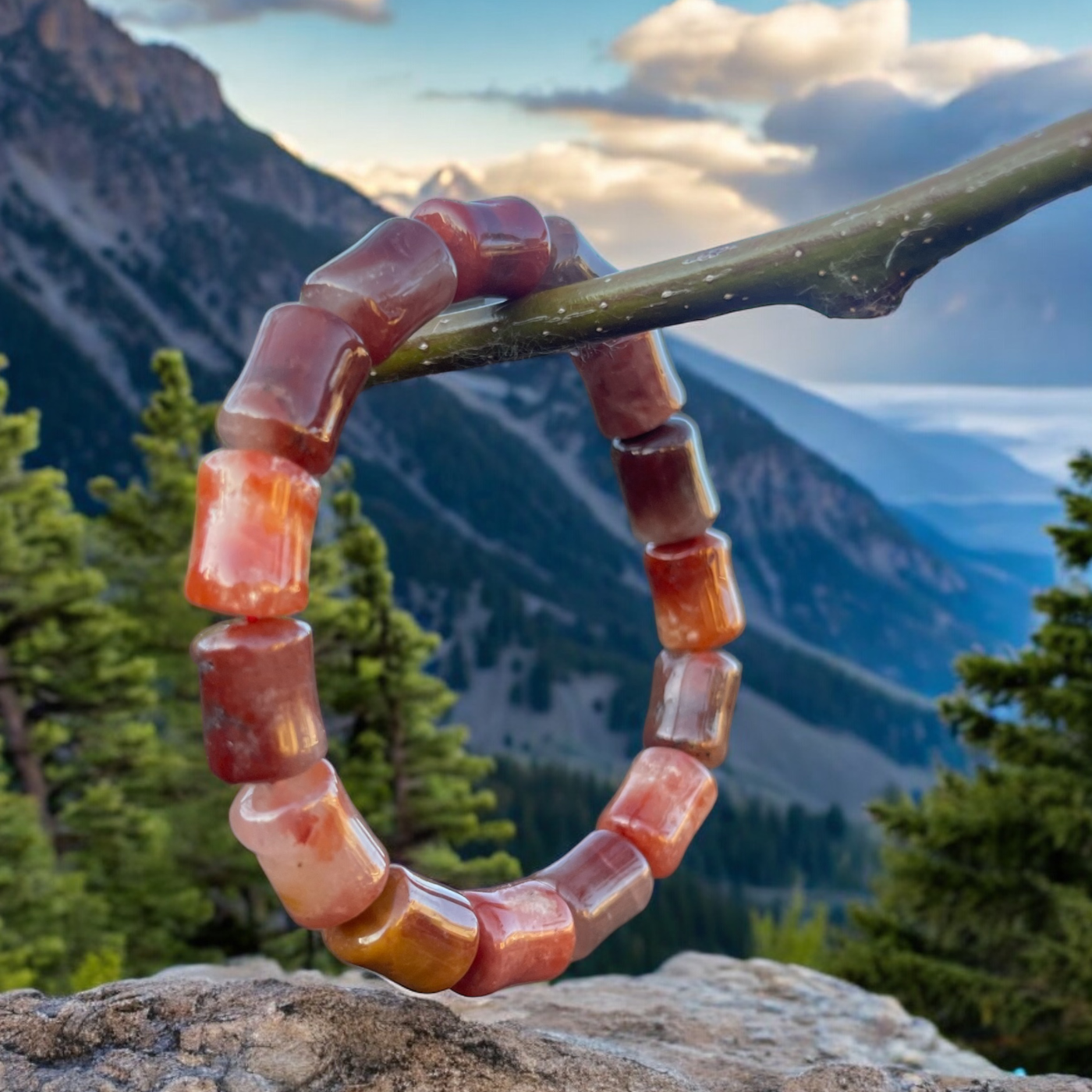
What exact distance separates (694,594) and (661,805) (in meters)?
0.67

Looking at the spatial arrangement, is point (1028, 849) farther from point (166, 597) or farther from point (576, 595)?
point (576, 595)

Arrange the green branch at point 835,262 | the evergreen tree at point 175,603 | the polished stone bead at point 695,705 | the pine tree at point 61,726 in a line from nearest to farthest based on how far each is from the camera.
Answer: the green branch at point 835,262, the polished stone bead at point 695,705, the pine tree at point 61,726, the evergreen tree at point 175,603

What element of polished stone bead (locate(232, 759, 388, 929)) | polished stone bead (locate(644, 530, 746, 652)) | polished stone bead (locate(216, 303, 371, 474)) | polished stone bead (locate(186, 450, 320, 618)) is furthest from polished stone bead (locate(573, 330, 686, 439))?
polished stone bead (locate(232, 759, 388, 929))

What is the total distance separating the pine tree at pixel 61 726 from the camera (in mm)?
12188

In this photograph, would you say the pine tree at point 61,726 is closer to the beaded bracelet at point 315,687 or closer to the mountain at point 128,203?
the beaded bracelet at point 315,687

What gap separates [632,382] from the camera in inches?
144

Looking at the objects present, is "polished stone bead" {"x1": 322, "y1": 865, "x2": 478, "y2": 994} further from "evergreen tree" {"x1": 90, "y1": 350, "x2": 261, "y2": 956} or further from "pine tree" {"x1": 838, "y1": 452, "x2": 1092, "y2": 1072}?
"evergreen tree" {"x1": 90, "y1": 350, "x2": 261, "y2": 956}

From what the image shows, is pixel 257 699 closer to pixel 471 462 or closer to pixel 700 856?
pixel 700 856

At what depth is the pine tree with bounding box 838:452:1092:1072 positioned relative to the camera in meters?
10.8

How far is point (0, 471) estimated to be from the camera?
1280 centimetres

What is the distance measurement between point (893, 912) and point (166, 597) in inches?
445

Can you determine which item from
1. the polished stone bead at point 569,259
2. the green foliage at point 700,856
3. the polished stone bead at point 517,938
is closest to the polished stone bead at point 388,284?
the polished stone bead at point 569,259

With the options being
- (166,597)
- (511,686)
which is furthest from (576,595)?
(166,597)

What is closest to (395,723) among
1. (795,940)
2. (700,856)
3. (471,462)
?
(795,940)
